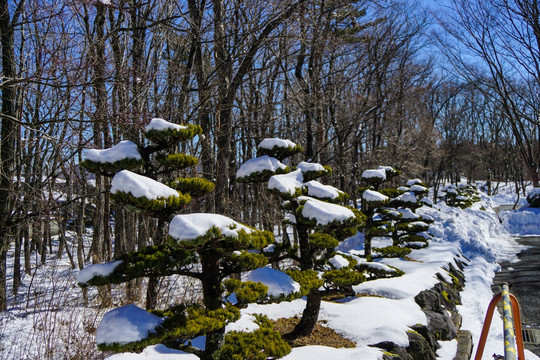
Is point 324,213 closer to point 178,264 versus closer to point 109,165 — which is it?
point 178,264

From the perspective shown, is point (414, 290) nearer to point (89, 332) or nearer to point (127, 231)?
point (89, 332)

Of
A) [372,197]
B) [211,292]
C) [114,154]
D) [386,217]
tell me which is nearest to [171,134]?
[114,154]

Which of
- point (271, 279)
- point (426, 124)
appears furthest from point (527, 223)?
point (271, 279)

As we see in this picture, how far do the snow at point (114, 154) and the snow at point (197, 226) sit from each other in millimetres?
1131

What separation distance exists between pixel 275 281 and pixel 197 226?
129 centimetres

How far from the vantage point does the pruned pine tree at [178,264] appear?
263 cm

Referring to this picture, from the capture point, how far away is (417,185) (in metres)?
13.6

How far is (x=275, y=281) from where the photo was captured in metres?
3.62

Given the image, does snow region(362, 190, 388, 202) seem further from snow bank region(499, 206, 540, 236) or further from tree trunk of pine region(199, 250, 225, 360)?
snow bank region(499, 206, 540, 236)

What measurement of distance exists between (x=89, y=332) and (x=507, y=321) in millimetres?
4560

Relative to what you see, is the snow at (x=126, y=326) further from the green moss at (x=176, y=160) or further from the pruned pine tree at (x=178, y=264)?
the green moss at (x=176, y=160)

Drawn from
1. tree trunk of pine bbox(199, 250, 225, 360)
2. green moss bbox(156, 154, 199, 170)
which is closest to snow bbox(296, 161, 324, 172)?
green moss bbox(156, 154, 199, 170)

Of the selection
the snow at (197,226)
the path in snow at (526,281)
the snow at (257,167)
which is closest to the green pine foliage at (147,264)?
the snow at (197,226)

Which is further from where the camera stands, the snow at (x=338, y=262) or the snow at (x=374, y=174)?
the snow at (x=374, y=174)
